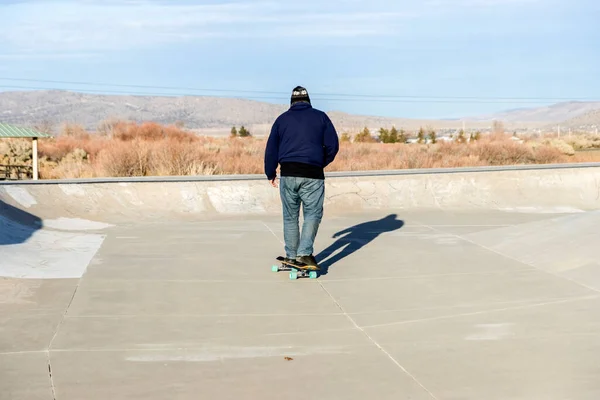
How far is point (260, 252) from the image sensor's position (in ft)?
38.8

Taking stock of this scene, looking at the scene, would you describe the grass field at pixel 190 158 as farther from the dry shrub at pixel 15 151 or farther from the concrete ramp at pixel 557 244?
the concrete ramp at pixel 557 244

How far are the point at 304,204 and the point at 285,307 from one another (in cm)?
173

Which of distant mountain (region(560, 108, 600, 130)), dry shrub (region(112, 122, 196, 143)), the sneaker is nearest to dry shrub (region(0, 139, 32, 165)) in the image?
dry shrub (region(112, 122, 196, 143))

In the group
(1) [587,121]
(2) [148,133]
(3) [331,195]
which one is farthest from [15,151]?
(1) [587,121]

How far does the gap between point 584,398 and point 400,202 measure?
1261cm

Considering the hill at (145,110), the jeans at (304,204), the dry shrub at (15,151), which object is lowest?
the hill at (145,110)

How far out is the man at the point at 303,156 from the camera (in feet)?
31.9

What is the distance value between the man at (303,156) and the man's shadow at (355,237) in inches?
33.3

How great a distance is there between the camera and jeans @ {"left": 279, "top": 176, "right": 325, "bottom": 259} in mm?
9781

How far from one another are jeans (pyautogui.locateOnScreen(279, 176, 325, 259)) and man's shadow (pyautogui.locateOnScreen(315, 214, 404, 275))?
70 centimetres

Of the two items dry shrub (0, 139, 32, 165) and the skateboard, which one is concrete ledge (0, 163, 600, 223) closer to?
the skateboard

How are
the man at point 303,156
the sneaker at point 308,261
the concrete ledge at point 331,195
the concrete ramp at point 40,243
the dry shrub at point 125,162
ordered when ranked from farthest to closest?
the dry shrub at point 125,162, the concrete ledge at point 331,195, the concrete ramp at point 40,243, the sneaker at point 308,261, the man at point 303,156

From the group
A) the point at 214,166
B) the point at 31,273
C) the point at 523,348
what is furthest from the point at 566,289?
the point at 214,166

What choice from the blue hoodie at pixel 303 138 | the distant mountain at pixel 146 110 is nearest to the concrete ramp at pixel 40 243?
the blue hoodie at pixel 303 138
